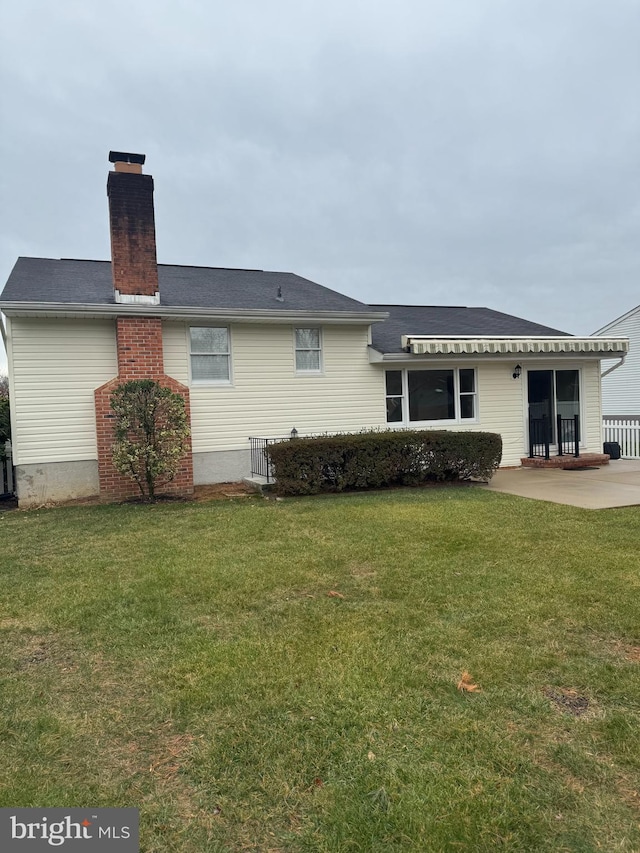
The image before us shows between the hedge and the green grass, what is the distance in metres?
4.02

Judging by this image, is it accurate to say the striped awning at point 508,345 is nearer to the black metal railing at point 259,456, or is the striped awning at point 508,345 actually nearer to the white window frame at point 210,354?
the black metal railing at point 259,456

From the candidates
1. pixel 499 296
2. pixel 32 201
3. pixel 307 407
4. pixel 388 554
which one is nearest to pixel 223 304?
pixel 307 407

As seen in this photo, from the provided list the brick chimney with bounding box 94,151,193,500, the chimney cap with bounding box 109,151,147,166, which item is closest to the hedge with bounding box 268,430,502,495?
the brick chimney with bounding box 94,151,193,500

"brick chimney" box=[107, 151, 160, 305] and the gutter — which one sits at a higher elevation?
"brick chimney" box=[107, 151, 160, 305]

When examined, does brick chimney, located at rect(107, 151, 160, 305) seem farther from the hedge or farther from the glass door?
the glass door

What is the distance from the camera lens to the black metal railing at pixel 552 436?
48.0 ft

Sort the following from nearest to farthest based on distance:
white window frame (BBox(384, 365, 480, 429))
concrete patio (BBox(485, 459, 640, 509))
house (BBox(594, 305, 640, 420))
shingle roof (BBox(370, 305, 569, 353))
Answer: concrete patio (BBox(485, 459, 640, 509)), white window frame (BBox(384, 365, 480, 429)), shingle roof (BBox(370, 305, 569, 353)), house (BBox(594, 305, 640, 420))

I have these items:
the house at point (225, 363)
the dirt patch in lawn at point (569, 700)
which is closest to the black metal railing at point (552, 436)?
the house at point (225, 363)

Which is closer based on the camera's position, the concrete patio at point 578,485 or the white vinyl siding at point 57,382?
the concrete patio at point 578,485

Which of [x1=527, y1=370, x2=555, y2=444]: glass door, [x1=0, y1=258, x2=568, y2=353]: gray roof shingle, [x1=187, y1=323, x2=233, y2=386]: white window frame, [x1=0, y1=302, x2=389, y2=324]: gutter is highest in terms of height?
[x1=0, y1=258, x2=568, y2=353]: gray roof shingle

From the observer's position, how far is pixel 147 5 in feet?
40.2

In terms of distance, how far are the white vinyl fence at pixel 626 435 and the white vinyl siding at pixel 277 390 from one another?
8.27 meters

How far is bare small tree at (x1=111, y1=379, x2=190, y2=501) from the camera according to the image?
10219 mm

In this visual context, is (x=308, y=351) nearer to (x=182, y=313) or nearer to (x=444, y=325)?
(x=182, y=313)
